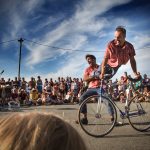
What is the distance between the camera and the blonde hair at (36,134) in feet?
3.35

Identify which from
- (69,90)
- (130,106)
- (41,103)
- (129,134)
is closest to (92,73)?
(130,106)

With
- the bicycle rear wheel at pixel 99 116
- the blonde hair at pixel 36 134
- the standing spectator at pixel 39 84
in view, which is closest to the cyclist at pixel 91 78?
the bicycle rear wheel at pixel 99 116

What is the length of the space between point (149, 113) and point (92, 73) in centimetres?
154

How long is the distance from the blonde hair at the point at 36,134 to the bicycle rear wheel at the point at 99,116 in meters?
4.71

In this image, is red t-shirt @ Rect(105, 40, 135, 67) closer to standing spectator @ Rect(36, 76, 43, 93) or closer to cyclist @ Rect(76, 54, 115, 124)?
cyclist @ Rect(76, 54, 115, 124)

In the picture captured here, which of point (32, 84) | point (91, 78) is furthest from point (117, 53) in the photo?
point (32, 84)

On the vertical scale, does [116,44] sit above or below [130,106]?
above

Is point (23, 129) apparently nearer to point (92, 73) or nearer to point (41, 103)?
point (92, 73)

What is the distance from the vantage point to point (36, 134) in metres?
1.05

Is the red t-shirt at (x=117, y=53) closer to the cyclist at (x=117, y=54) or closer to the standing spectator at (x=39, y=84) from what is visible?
the cyclist at (x=117, y=54)

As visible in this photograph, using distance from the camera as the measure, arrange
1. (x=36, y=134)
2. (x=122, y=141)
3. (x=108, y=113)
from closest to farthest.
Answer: (x=36, y=134) → (x=122, y=141) → (x=108, y=113)

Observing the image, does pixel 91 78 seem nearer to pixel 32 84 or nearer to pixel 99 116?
pixel 99 116

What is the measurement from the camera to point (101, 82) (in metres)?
6.12

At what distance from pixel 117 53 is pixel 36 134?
5.26 m
